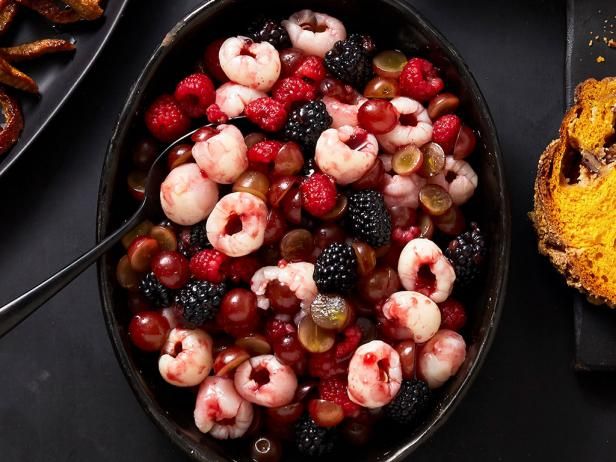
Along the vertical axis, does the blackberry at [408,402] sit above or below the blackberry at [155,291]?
below

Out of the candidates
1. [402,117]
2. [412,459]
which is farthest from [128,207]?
[412,459]

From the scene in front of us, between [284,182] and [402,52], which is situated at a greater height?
[402,52]

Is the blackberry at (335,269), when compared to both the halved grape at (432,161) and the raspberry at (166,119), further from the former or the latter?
the raspberry at (166,119)

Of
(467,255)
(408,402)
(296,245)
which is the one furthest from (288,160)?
(408,402)

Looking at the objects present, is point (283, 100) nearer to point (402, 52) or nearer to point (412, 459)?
point (402, 52)

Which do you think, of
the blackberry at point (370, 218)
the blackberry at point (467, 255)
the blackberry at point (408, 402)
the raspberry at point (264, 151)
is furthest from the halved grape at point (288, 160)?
the blackberry at point (408, 402)
